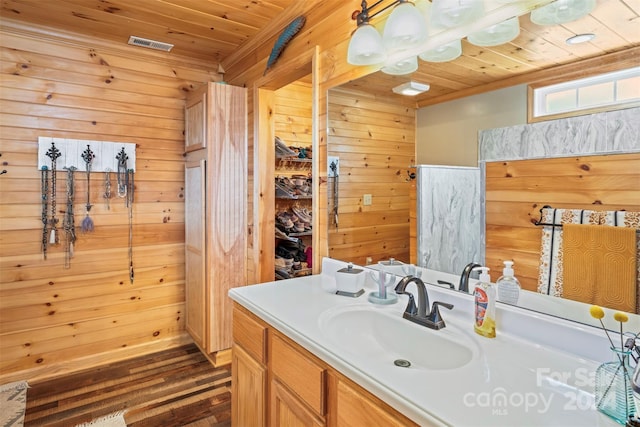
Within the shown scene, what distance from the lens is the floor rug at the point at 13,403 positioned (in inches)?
80.9

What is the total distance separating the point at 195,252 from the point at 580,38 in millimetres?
2620

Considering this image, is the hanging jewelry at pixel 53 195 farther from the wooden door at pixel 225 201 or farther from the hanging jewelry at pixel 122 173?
the wooden door at pixel 225 201

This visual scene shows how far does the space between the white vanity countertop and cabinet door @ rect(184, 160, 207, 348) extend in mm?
1541

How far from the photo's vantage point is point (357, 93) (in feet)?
5.95

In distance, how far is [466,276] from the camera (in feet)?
4.35

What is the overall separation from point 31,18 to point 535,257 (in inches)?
127

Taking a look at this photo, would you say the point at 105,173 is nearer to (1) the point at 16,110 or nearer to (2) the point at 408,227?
(1) the point at 16,110

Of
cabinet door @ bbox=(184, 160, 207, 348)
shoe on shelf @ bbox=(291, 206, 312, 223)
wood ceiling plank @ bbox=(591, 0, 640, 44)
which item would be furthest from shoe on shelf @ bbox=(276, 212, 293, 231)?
wood ceiling plank @ bbox=(591, 0, 640, 44)

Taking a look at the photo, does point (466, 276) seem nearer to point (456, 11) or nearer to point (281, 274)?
point (456, 11)

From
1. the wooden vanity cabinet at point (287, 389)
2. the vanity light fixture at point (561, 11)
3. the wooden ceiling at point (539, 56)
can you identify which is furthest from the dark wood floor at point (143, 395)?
the vanity light fixture at point (561, 11)

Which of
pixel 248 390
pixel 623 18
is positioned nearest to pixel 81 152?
pixel 248 390

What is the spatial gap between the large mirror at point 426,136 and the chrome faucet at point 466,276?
87mm

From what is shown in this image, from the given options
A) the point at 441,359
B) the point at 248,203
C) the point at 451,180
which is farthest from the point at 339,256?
the point at 248,203

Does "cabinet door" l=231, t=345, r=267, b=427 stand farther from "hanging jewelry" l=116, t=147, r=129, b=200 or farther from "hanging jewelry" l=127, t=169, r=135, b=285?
"hanging jewelry" l=116, t=147, r=129, b=200
